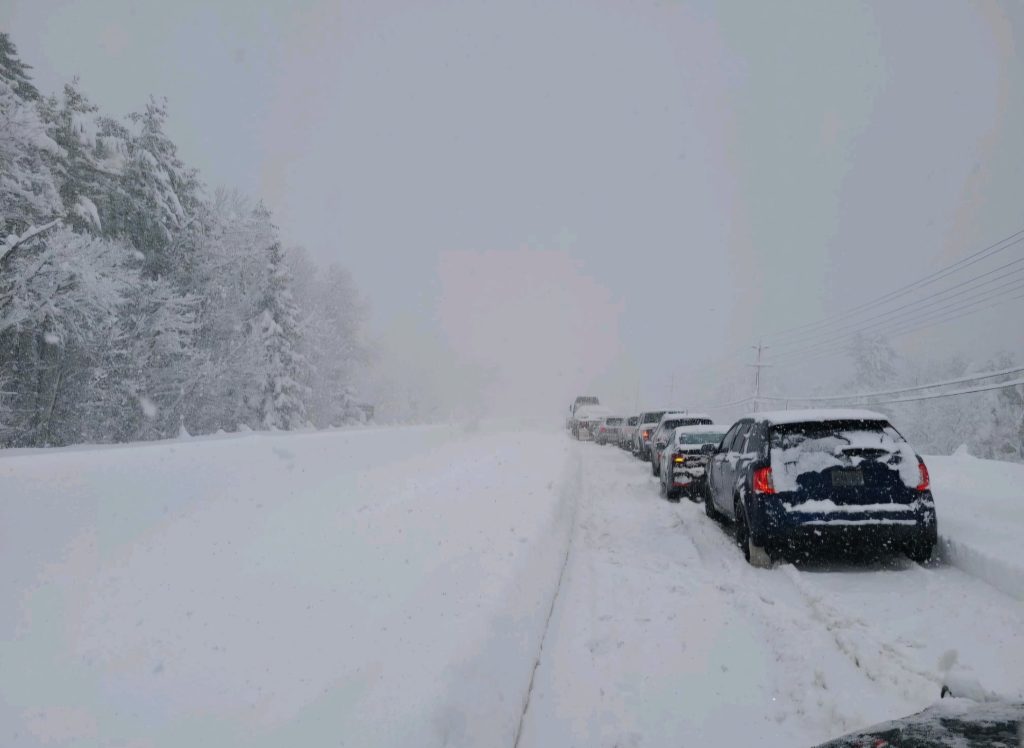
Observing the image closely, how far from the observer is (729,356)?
4156 inches

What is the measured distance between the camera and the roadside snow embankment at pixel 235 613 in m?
2.88

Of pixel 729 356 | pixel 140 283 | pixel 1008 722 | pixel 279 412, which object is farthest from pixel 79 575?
pixel 729 356

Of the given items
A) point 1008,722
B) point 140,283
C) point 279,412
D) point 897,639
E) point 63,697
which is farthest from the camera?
point 279,412

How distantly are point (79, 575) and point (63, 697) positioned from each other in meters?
0.90

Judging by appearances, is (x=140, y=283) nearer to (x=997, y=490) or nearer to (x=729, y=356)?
(x=997, y=490)

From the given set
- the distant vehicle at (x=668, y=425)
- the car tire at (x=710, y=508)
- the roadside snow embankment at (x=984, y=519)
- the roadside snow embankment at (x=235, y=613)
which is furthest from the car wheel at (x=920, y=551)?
the distant vehicle at (x=668, y=425)

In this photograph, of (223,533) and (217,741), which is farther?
(223,533)

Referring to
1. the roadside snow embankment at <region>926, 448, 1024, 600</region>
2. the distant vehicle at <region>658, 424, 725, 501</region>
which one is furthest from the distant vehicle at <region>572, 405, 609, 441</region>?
the roadside snow embankment at <region>926, 448, 1024, 600</region>

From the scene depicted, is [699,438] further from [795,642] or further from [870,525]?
[795,642]

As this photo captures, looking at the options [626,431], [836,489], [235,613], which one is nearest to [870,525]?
[836,489]

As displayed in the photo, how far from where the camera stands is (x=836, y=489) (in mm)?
6348

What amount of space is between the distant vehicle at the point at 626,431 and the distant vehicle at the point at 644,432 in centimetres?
386

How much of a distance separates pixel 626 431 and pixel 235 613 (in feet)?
83.9

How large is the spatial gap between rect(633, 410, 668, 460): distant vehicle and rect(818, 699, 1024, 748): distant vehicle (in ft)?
60.9
